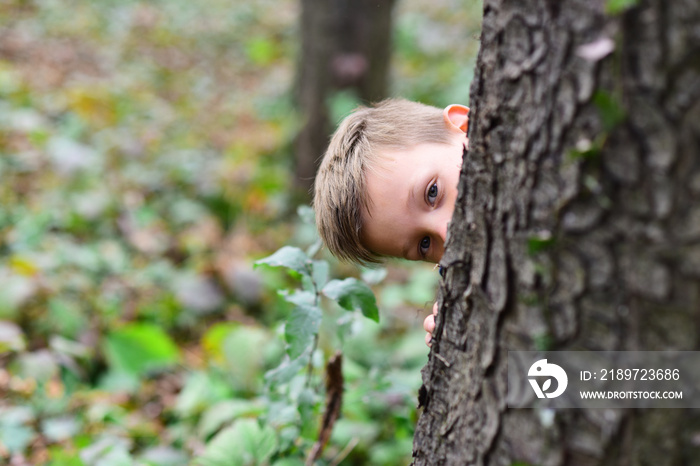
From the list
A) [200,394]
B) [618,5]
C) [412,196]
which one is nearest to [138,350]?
[200,394]

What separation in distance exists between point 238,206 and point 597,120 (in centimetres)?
390

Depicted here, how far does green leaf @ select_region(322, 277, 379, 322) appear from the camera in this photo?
1.38 metres

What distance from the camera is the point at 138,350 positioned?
113 inches

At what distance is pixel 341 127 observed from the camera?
1682 millimetres

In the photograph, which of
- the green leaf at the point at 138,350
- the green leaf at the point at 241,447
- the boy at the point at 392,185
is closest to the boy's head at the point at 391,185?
the boy at the point at 392,185

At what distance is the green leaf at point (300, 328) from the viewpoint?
52.8 inches

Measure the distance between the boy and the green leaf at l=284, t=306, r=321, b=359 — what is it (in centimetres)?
28

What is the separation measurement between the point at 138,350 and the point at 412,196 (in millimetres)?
2060

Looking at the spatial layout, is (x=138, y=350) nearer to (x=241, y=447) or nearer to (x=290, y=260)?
(x=241, y=447)

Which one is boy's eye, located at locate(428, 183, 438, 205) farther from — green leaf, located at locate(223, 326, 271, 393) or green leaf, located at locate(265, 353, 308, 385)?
green leaf, located at locate(223, 326, 271, 393)

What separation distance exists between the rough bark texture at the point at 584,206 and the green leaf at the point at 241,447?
0.89 meters

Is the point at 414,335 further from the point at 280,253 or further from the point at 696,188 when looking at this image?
the point at 696,188

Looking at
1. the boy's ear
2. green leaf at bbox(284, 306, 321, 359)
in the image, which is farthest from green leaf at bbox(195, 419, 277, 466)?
the boy's ear

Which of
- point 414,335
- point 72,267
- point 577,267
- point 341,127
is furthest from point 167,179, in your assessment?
point 577,267
